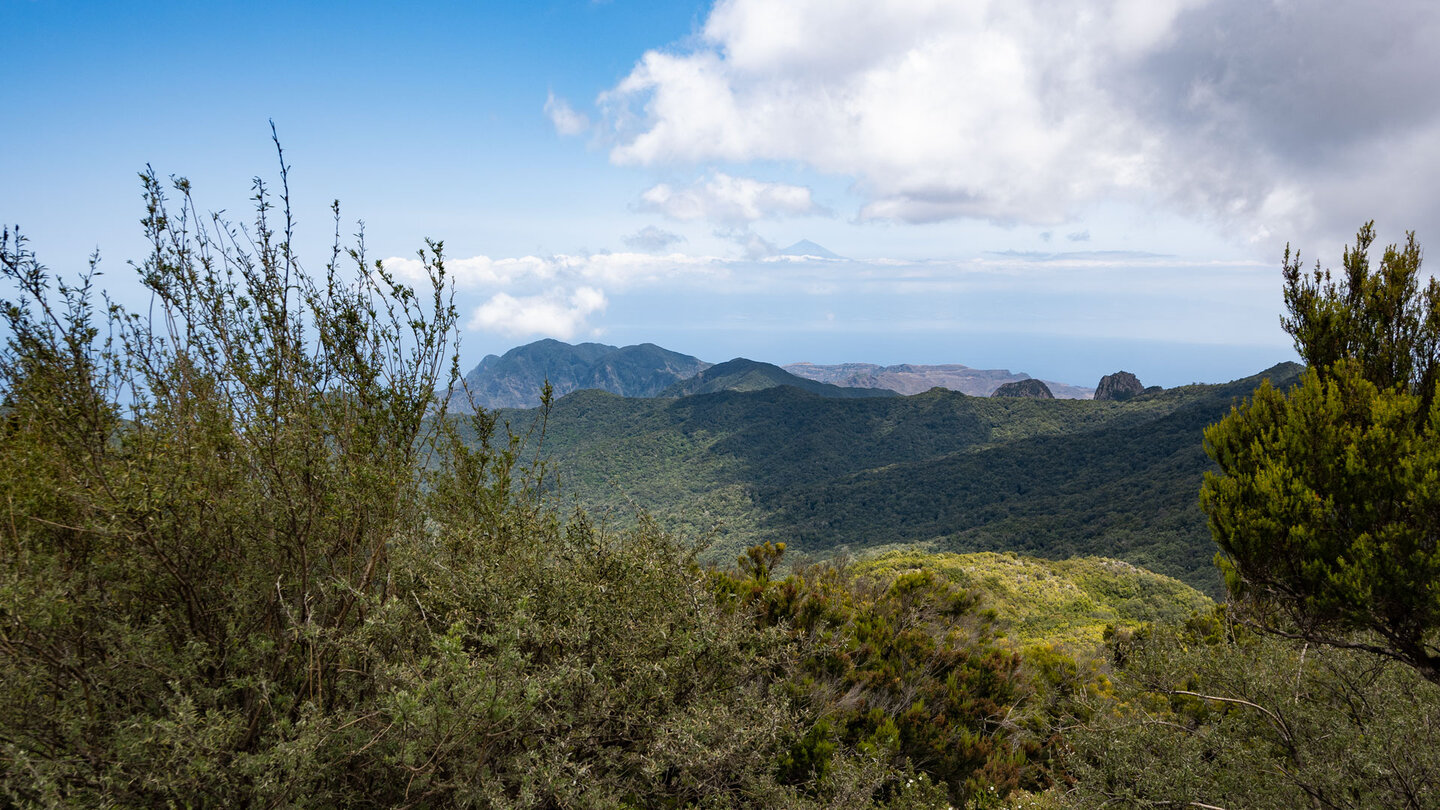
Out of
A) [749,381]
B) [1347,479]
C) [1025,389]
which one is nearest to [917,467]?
[1025,389]

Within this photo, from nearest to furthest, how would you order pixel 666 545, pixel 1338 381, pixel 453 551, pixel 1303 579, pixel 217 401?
pixel 217 401
pixel 453 551
pixel 666 545
pixel 1303 579
pixel 1338 381

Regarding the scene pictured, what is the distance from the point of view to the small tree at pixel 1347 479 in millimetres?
5172

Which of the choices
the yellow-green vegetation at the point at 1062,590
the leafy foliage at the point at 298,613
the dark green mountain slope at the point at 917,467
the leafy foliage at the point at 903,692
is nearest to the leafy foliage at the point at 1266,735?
the leafy foliage at the point at 903,692

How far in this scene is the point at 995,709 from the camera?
21.5 ft

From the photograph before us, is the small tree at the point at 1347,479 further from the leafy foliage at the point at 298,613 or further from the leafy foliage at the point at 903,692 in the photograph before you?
the leafy foliage at the point at 298,613

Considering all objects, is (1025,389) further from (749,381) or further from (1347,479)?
(1347,479)

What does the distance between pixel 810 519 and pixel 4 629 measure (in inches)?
2718

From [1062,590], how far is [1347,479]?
1918 cm

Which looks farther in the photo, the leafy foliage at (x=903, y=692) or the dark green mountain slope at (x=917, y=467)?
the dark green mountain slope at (x=917, y=467)

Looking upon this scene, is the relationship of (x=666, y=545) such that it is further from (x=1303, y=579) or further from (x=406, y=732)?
(x=1303, y=579)

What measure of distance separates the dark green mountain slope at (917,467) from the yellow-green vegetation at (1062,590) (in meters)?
5.62

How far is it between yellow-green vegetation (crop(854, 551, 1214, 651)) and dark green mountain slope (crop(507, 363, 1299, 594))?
562 cm

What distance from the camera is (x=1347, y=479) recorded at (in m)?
5.56

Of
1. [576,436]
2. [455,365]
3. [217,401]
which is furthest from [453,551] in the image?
[576,436]
